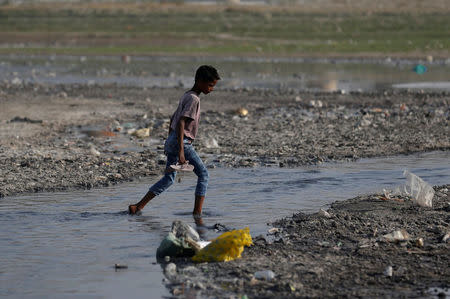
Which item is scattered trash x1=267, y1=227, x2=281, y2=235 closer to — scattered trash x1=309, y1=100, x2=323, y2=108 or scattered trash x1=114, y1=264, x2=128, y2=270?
scattered trash x1=114, y1=264, x2=128, y2=270

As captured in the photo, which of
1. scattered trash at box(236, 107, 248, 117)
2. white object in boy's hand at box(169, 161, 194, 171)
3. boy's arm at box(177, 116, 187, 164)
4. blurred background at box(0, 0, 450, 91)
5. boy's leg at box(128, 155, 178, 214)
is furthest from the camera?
blurred background at box(0, 0, 450, 91)

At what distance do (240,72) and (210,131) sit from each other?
710 inches

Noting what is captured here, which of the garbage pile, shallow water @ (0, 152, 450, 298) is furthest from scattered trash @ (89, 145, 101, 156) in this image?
the garbage pile

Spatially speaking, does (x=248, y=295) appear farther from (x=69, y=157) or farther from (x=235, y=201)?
(x=69, y=157)

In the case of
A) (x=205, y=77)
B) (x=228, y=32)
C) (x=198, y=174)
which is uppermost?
(x=205, y=77)

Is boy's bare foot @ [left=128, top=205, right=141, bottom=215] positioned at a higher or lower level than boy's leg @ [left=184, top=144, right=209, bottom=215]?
lower

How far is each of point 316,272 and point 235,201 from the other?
340 centimetres

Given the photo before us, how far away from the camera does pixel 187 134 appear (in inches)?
357

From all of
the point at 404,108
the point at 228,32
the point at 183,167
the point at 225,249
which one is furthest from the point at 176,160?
the point at 228,32

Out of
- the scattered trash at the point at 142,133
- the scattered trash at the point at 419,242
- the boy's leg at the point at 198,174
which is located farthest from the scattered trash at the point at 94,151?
the scattered trash at the point at 419,242

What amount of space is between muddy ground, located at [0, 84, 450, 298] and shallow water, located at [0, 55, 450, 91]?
3112mm

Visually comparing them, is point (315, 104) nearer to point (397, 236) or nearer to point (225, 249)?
point (397, 236)

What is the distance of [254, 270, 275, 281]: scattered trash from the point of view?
691 cm

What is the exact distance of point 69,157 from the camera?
42.2 feet
